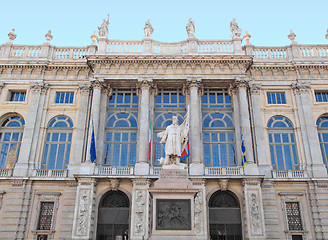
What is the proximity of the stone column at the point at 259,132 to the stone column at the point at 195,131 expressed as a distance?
421 centimetres

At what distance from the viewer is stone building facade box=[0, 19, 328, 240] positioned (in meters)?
21.7

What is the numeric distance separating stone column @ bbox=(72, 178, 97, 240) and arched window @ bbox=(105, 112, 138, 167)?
2.82 m

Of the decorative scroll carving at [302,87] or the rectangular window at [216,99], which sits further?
the rectangular window at [216,99]

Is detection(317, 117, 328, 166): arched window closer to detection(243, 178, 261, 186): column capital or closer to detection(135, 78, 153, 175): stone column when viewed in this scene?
detection(243, 178, 261, 186): column capital

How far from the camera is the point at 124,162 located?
2405 centimetres

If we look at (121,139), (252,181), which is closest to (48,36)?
(121,139)

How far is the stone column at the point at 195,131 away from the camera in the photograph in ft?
73.8

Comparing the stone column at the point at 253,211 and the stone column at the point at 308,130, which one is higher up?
the stone column at the point at 308,130

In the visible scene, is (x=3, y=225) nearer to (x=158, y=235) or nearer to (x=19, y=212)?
(x=19, y=212)

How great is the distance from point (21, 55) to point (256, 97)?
65.3ft

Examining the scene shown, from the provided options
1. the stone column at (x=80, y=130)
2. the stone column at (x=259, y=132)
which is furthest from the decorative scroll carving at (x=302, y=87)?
the stone column at (x=80, y=130)

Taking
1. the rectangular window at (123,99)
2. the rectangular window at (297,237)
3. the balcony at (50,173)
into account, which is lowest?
the rectangular window at (297,237)

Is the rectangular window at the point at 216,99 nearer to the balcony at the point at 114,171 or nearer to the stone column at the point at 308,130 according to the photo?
the stone column at the point at 308,130

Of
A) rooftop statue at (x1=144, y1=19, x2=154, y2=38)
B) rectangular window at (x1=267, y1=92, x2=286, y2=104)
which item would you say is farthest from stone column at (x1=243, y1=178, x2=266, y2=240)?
rooftop statue at (x1=144, y1=19, x2=154, y2=38)
